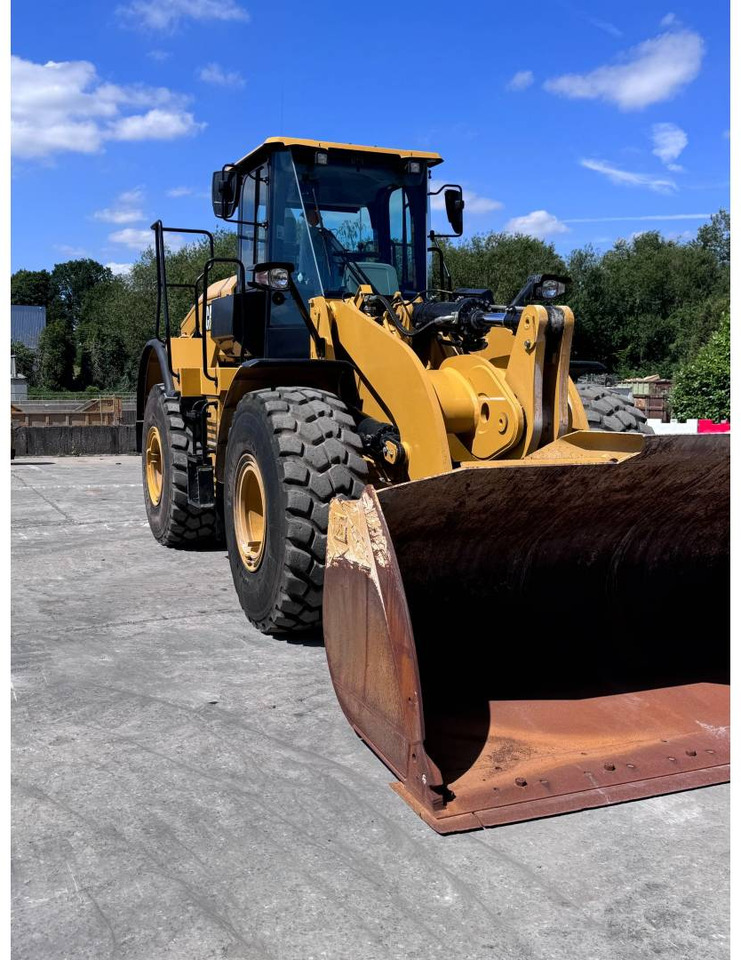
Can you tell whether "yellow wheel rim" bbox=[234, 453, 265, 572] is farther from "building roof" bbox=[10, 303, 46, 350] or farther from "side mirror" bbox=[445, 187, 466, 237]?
"building roof" bbox=[10, 303, 46, 350]

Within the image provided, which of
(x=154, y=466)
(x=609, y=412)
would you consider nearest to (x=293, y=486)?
(x=609, y=412)

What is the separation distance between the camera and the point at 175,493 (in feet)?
26.4

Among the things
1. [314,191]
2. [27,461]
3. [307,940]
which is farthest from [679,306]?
[307,940]

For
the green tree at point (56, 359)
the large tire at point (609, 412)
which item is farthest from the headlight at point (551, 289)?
the green tree at point (56, 359)

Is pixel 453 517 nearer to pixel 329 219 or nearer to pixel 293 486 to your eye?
pixel 293 486

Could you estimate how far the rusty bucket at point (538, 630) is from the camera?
11.2 ft

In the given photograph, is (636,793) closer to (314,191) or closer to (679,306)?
(314,191)

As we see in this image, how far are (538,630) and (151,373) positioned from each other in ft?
20.0

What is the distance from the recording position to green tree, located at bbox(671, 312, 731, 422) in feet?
67.4

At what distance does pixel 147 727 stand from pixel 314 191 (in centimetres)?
378

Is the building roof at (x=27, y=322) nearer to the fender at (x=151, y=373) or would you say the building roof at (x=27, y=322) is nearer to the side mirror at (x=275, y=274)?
the fender at (x=151, y=373)

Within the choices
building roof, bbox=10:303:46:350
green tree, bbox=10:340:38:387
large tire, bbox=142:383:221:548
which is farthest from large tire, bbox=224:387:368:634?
building roof, bbox=10:303:46:350

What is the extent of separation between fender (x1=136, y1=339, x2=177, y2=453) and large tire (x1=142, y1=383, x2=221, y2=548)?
0.58ft

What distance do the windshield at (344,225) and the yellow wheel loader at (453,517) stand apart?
0.05ft
